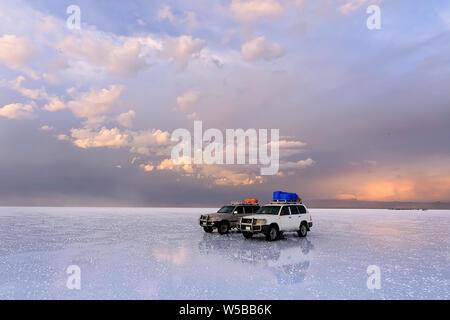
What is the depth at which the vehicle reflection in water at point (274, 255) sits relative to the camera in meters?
9.82

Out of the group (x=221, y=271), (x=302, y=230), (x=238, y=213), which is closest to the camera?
(x=221, y=271)

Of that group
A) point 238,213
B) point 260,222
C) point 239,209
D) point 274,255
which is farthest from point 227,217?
point 274,255

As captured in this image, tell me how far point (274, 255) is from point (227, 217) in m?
8.78

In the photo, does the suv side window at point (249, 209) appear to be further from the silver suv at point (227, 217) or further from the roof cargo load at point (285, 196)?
the roof cargo load at point (285, 196)

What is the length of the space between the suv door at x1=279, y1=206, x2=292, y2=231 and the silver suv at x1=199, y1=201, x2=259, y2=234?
417 cm

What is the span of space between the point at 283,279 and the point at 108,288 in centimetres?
445

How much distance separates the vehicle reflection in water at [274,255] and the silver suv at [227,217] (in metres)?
3.61

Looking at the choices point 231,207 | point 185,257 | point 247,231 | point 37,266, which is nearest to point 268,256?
point 185,257

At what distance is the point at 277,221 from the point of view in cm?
1775

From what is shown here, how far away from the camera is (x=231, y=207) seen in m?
22.7

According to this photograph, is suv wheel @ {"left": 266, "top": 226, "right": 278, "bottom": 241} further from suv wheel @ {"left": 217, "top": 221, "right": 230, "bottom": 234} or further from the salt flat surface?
suv wheel @ {"left": 217, "top": 221, "right": 230, "bottom": 234}

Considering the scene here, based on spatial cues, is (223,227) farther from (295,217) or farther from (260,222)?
(295,217)

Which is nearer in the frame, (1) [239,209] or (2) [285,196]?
(2) [285,196]
